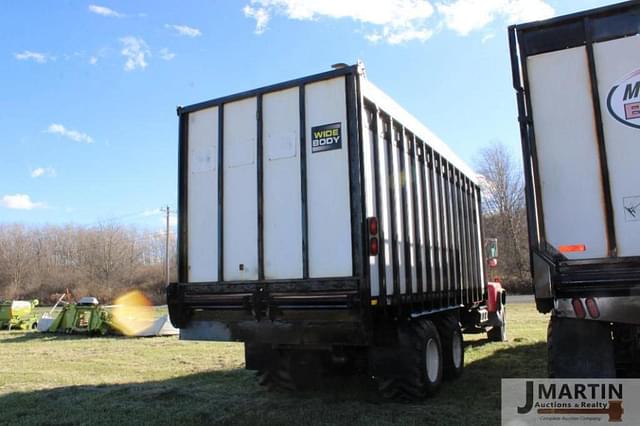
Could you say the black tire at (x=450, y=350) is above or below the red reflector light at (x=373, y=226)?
below

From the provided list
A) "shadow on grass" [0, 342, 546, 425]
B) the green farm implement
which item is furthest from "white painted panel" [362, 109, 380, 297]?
the green farm implement

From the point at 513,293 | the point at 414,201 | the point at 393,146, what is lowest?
the point at 513,293

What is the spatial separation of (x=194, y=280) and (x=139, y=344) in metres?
8.37

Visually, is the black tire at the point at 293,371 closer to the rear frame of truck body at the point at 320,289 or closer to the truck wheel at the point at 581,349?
the rear frame of truck body at the point at 320,289

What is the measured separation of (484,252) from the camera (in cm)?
1113

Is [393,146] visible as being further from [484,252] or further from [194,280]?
[484,252]

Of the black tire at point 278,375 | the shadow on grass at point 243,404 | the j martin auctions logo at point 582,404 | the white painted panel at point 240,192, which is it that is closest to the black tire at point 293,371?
the black tire at point 278,375

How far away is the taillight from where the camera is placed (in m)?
5.35

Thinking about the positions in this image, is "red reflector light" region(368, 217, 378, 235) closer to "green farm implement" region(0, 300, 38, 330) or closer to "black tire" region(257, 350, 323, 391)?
"black tire" region(257, 350, 323, 391)

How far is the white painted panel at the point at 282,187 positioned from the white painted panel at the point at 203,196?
72 centimetres

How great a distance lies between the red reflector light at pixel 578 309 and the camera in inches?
164

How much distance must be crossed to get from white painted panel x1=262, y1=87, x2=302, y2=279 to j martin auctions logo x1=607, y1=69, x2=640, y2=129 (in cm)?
A: 302

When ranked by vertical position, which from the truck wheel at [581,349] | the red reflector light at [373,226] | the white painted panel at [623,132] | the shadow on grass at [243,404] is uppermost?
the white painted panel at [623,132]

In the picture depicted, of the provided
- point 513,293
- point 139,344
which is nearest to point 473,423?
point 139,344
